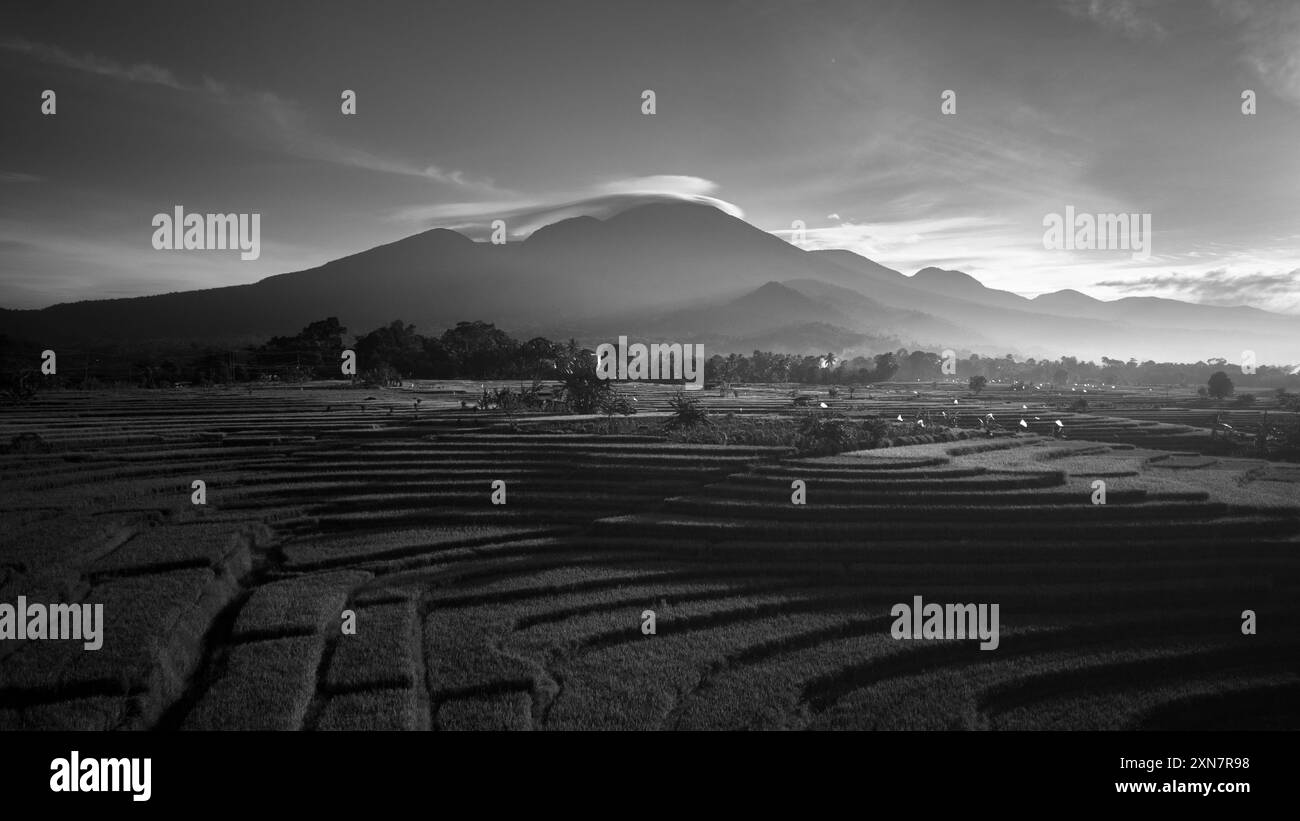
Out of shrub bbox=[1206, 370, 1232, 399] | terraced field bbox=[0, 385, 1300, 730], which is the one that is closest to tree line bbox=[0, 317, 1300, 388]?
terraced field bbox=[0, 385, 1300, 730]

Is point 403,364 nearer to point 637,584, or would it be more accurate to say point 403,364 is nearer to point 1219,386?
point 637,584

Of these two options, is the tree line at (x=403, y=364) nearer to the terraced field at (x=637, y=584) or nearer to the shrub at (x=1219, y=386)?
the terraced field at (x=637, y=584)

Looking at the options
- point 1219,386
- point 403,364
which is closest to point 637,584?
point 1219,386

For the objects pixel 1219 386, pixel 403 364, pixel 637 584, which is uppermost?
pixel 403 364

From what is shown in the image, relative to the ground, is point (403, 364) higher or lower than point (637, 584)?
higher

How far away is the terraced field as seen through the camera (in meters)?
11.6

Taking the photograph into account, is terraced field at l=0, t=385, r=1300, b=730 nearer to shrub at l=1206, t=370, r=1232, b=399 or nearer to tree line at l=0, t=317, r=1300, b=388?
tree line at l=0, t=317, r=1300, b=388

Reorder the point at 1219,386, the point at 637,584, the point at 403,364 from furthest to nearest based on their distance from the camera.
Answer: the point at 403,364 < the point at 1219,386 < the point at 637,584

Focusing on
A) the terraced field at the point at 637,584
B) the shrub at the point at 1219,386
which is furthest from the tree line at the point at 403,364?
the shrub at the point at 1219,386

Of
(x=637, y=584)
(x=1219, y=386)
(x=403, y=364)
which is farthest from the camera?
(x=403, y=364)

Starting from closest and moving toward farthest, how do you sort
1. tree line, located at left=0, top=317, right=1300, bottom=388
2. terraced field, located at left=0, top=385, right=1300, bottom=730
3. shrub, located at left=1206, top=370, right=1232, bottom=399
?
terraced field, located at left=0, top=385, right=1300, bottom=730
shrub, located at left=1206, top=370, right=1232, bottom=399
tree line, located at left=0, top=317, right=1300, bottom=388

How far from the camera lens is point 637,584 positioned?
1722 centimetres
